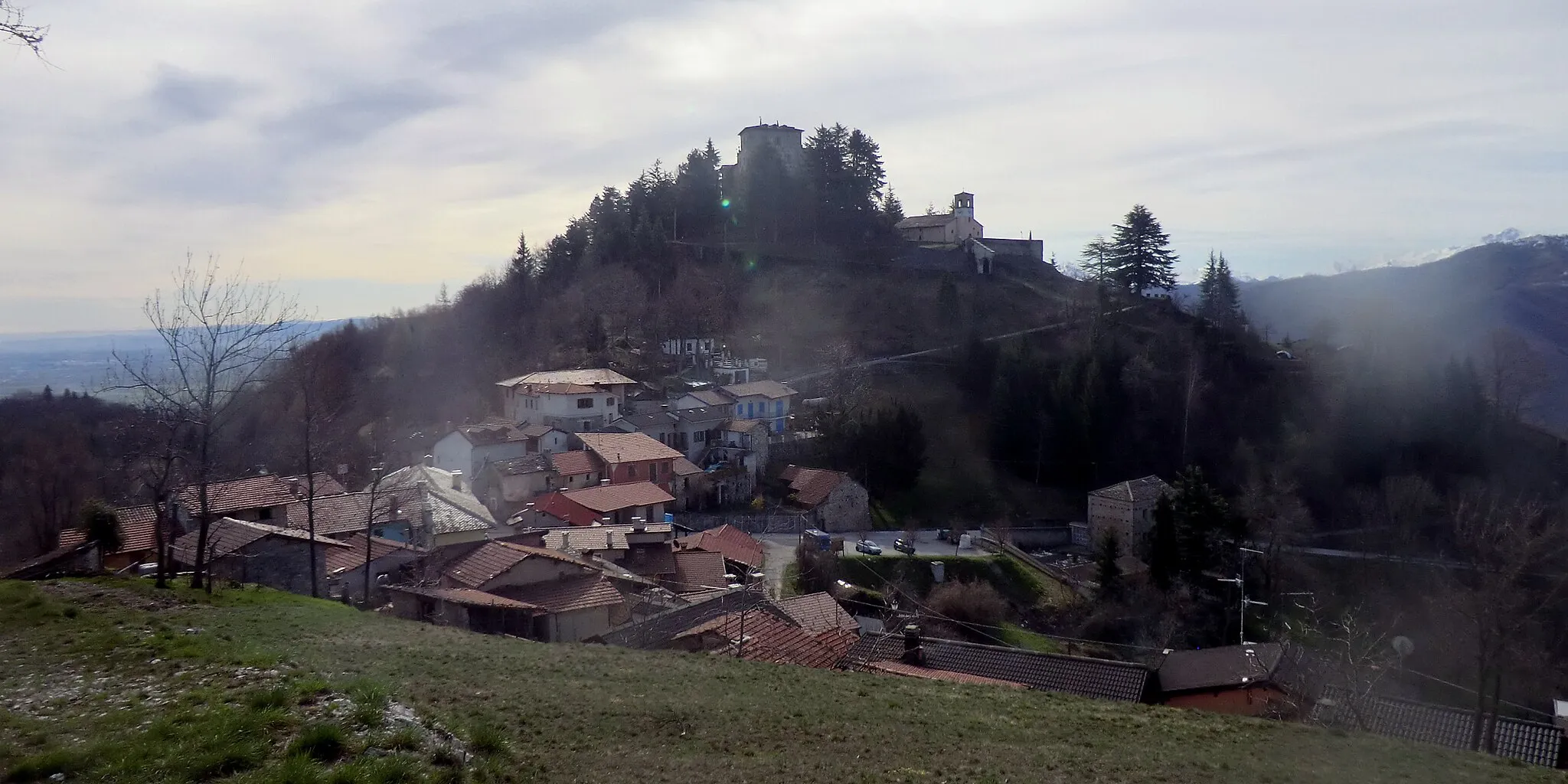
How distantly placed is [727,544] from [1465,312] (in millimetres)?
74295

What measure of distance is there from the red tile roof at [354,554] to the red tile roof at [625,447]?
45.5ft

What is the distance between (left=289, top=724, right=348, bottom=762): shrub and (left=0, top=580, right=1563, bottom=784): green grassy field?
0.04 feet

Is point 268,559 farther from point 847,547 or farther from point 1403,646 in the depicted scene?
point 1403,646

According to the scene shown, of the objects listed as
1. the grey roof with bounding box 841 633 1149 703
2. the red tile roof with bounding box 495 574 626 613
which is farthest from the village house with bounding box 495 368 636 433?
the grey roof with bounding box 841 633 1149 703

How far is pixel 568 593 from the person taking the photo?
18.8 m

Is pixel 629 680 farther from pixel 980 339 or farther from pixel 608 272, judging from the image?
pixel 608 272

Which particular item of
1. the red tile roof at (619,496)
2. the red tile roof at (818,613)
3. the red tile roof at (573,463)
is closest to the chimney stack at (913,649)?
the red tile roof at (818,613)

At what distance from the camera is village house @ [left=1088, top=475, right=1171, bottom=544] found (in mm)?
36500

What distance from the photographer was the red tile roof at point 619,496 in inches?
1232

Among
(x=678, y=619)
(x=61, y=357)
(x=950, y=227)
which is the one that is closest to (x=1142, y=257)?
(x=950, y=227)

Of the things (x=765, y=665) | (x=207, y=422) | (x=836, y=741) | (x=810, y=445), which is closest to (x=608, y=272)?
(x=810, y=445)

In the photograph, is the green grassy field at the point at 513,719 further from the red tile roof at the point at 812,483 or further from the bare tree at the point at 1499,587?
the red tile roof at the point at 812,483

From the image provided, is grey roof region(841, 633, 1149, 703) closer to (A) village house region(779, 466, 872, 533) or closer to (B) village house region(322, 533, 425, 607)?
(B) village house region(322, 533, 425, 607)

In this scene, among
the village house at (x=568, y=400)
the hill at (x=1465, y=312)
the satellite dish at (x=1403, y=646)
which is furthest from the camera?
the hill at (x=1465, y=312)
